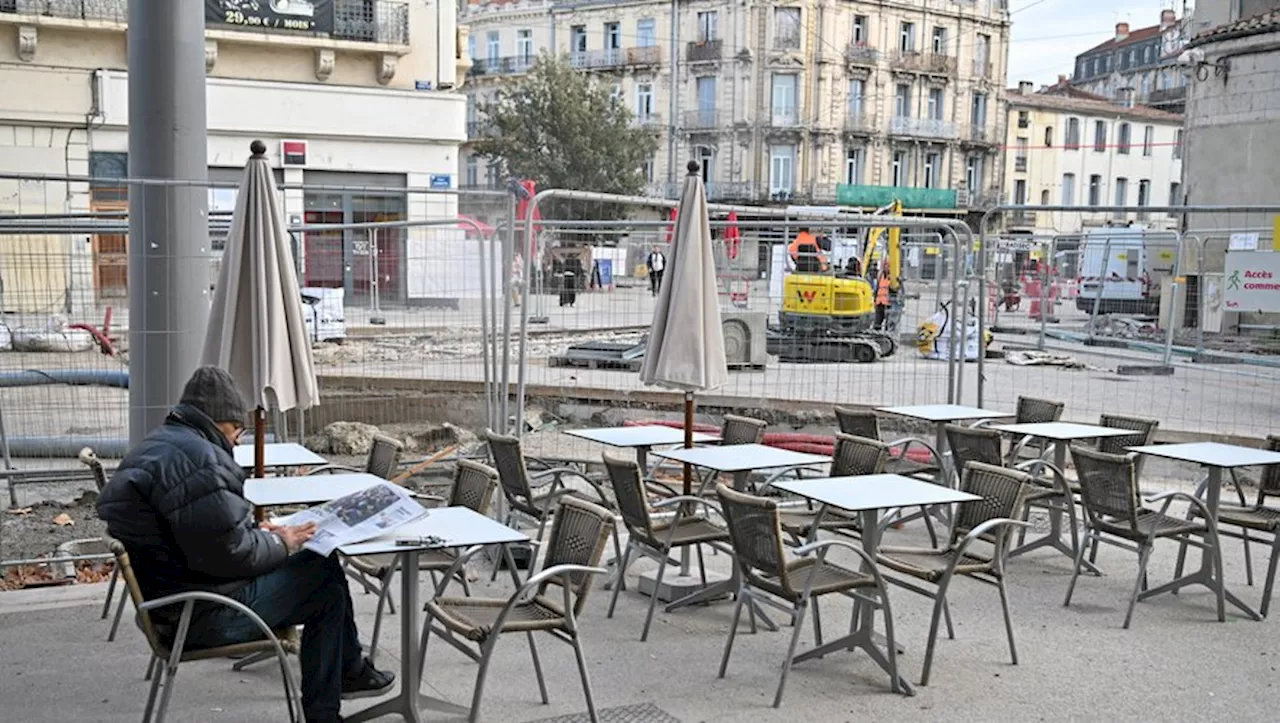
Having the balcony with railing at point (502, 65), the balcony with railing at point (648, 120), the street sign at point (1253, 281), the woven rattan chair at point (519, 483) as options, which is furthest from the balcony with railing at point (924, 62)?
the woven rattan chair at point (519, 483)

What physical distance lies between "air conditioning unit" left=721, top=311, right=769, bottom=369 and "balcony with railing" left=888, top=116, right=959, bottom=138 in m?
44.5

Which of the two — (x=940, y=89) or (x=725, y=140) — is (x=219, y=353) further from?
(x=940, y=89)

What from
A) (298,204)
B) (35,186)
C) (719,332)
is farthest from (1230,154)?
(35,186)

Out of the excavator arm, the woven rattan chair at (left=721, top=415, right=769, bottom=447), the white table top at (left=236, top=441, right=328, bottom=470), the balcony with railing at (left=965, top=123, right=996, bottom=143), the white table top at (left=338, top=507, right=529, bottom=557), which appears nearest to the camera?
the white table top at (left=338, top=507, right=529, bottom=557)

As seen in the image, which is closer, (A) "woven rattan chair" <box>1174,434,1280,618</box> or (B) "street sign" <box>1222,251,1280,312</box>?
(A) "woven rattan chair" <box>1174,434,1280,618</box>

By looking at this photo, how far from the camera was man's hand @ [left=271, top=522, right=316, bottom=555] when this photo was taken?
465 centimetres

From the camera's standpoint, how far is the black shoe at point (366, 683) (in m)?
5.20

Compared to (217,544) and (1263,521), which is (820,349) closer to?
(1263,521)

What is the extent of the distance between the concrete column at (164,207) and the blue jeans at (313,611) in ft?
9.87

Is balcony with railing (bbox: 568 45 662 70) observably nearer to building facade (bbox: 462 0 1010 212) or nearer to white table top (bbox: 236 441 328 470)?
building facade (bbox: 462 0 1010 212)

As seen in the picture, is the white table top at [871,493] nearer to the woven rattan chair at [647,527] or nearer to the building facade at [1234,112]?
the woven rattan chair at [647,527]

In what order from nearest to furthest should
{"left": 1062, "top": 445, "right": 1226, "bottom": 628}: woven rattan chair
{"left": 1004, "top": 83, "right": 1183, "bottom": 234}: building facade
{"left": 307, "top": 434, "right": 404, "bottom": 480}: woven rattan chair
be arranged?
{"left": 1062, "top": 445, "right": 1226, "bottom": 628}: woven rattan chair → {"left": 307, "top": 434, "right": 404, "bottom": 480}: woven rattan chair → {"left": 1004, "top": 83, "right": 1183, "bottom": 234}: building facade

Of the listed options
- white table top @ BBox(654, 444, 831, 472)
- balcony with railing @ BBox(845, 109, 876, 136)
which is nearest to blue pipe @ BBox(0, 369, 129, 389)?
white table top @ BBox(654, 444, 831, 472)

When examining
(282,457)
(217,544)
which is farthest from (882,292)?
(217,544)
